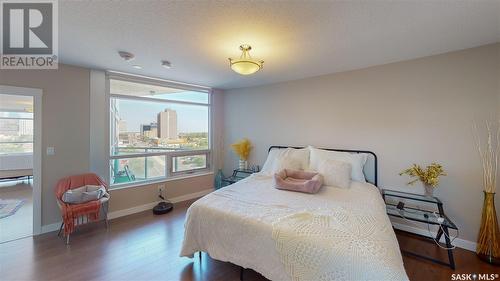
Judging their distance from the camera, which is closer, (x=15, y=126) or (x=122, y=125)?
(x=122, y=125)

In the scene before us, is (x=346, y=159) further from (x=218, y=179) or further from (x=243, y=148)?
(x=218, y=179)

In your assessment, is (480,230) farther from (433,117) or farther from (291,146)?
(291,146)

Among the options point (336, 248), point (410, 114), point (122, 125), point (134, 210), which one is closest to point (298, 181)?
point (336, 248)

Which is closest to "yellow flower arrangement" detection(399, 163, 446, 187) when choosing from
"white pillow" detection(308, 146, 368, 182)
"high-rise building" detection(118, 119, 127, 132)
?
"white pillow" detection(308, 146, 368, 182)

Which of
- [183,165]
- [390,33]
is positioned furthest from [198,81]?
[390,33]

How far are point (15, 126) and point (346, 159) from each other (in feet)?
24.8

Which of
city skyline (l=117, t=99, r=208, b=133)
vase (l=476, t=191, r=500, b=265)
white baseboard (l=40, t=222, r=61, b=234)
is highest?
city skyline (l=117, t=99, r=208, b=133)

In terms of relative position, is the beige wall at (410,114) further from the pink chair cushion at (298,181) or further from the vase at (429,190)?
the pink chair cushion at (298,181)

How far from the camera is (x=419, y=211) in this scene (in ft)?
8.44

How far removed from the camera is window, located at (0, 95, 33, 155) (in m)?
4.86

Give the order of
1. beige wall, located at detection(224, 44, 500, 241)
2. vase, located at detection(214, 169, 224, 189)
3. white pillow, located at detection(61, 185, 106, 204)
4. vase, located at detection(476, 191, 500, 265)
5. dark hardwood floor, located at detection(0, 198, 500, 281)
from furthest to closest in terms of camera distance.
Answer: vase, located at detection(214, 169, 224, 189) → white pillow, located at detection(61, 185, 106, 204) → beige wall, located at detection(224, 44, 500, 241) → vase, located at detection(476, 191, 500, 265) → dark hardwood floor, located at detection(0, 198, 500, 281)

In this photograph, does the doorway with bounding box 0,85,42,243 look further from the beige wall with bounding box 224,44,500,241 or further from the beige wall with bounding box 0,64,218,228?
the beige wall with bounding box 224,44,500,241

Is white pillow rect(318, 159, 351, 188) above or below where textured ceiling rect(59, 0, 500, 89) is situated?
below

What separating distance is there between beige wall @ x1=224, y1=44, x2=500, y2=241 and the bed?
0.96 metres
